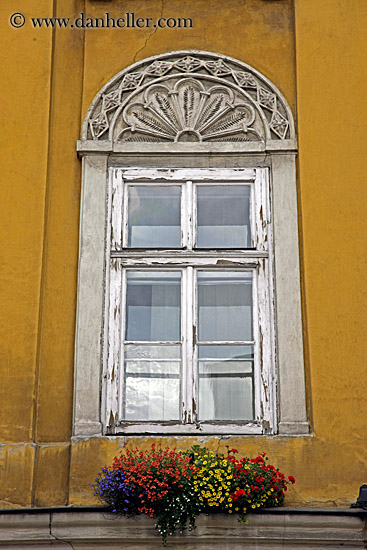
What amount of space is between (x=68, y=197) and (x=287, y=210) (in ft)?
5.25

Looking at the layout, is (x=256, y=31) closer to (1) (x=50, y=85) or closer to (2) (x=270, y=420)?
(1) (x=50, y=85)

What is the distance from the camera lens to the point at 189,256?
6.07 m

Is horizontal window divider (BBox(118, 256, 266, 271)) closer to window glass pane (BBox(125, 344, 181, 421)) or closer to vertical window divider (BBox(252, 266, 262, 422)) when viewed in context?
vertical window divider (BBox(252, 266, 262, 422))

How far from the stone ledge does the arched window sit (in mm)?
639

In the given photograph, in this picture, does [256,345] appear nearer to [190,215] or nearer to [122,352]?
[122,352]

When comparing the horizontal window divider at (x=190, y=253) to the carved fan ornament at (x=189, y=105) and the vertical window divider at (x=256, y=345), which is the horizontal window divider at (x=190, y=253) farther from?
the carved fan ornament at (x=189, y=105)

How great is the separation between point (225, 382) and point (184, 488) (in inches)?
38.2

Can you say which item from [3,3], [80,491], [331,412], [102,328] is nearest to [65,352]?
[102,328]

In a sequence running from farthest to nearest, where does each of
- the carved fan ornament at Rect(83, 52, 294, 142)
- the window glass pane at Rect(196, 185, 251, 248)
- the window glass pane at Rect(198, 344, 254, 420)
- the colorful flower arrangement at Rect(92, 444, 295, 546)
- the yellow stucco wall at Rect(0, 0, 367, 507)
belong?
1. the carved fan ornament at Rect(83, 52, 294, 142)
2. the window glass pane at Rect(196, 185, 251, 248)
3. the window glass pane at Rect(198, 344, 254, 420)
4. the yellow stucco wall at Rect(0, 0, 367, 507)
5. the colorful flower arrangement at Rect(92, 444, 295, 546)

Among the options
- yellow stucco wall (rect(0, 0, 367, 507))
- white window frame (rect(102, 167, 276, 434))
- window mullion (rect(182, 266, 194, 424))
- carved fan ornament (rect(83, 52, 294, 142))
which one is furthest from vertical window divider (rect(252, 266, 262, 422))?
carved fan ornament (rect(83, 52, 294, 142))

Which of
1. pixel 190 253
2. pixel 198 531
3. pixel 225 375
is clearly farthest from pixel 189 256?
pixel 198 531

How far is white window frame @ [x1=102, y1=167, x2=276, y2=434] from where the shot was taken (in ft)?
18.8

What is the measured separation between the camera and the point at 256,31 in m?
6.57

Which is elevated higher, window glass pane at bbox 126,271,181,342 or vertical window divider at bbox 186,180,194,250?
vertical window divider at bbox 186,180,194,250
